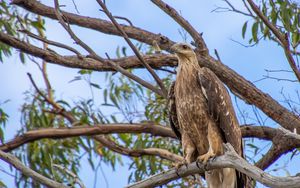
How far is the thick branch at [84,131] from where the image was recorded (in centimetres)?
811

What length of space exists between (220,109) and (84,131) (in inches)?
102

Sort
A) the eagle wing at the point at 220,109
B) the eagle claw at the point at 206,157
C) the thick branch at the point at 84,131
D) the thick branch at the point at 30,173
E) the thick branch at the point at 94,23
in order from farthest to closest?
the thick branch at the point at 84,131, the thick branch at the point at 94,23, the eagle wing at the point at 220,109, the eagle claw at the point at 206,157, the thick branch at the point at 30,173

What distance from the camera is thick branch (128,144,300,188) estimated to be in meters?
4.48

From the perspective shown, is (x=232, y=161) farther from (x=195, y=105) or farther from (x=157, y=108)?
(x=157, y=108)

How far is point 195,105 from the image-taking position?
6.22 meters

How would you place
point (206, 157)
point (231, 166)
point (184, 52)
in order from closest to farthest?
1. point (231, 166)
2. point (206, 157)
3. point (184, 52)

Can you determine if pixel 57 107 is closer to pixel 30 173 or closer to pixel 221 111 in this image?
pixel 221 111

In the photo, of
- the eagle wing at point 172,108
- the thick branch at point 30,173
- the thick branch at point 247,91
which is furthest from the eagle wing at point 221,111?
the thick branch at point 30,173

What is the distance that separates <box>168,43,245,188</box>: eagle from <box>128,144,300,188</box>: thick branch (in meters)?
0.22

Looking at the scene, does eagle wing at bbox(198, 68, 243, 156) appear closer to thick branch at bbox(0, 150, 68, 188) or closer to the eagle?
the eagle

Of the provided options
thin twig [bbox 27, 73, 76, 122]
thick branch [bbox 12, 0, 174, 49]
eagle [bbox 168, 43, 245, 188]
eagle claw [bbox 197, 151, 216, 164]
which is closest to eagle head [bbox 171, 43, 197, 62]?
eagle [bbox 168, 43, 245, 188]

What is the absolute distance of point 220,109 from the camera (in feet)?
20.4

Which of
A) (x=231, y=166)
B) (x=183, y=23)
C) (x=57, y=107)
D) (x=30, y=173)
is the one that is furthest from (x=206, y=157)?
(x=57, y=107)

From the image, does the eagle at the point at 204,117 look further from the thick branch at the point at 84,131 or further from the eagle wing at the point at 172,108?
the thick branch at the point at 84,131
